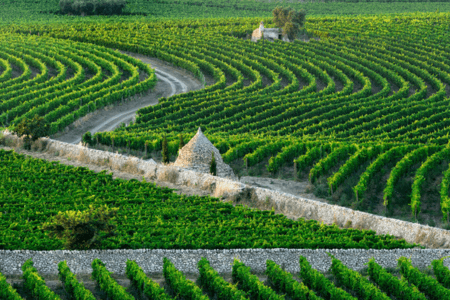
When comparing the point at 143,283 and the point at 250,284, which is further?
the point at 250,284

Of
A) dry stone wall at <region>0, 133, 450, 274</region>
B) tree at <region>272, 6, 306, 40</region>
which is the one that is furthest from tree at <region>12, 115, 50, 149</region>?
tree at <region>272, 6, 306, 40</region>

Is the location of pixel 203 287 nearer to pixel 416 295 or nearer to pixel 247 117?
pixel 416 295

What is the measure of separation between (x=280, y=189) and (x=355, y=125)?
57.3 feet

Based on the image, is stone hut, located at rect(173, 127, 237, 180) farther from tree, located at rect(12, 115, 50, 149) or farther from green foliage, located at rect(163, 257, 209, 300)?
green foliage, located at rect(163, 257, 209, 300)

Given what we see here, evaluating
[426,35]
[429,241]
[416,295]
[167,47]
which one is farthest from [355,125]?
[426,35]

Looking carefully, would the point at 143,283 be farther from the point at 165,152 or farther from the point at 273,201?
the point at 165,152

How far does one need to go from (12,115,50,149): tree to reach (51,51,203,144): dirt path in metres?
6.97

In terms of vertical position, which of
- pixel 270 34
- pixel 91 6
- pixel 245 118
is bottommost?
pixel 91 6

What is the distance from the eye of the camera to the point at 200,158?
38938 mm

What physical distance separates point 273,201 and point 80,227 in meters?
11.4

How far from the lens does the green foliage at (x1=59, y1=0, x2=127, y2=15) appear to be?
134 meters

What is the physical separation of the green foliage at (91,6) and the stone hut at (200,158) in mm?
102061

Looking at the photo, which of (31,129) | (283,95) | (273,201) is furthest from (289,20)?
(273,201)

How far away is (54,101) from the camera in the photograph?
197 feet
